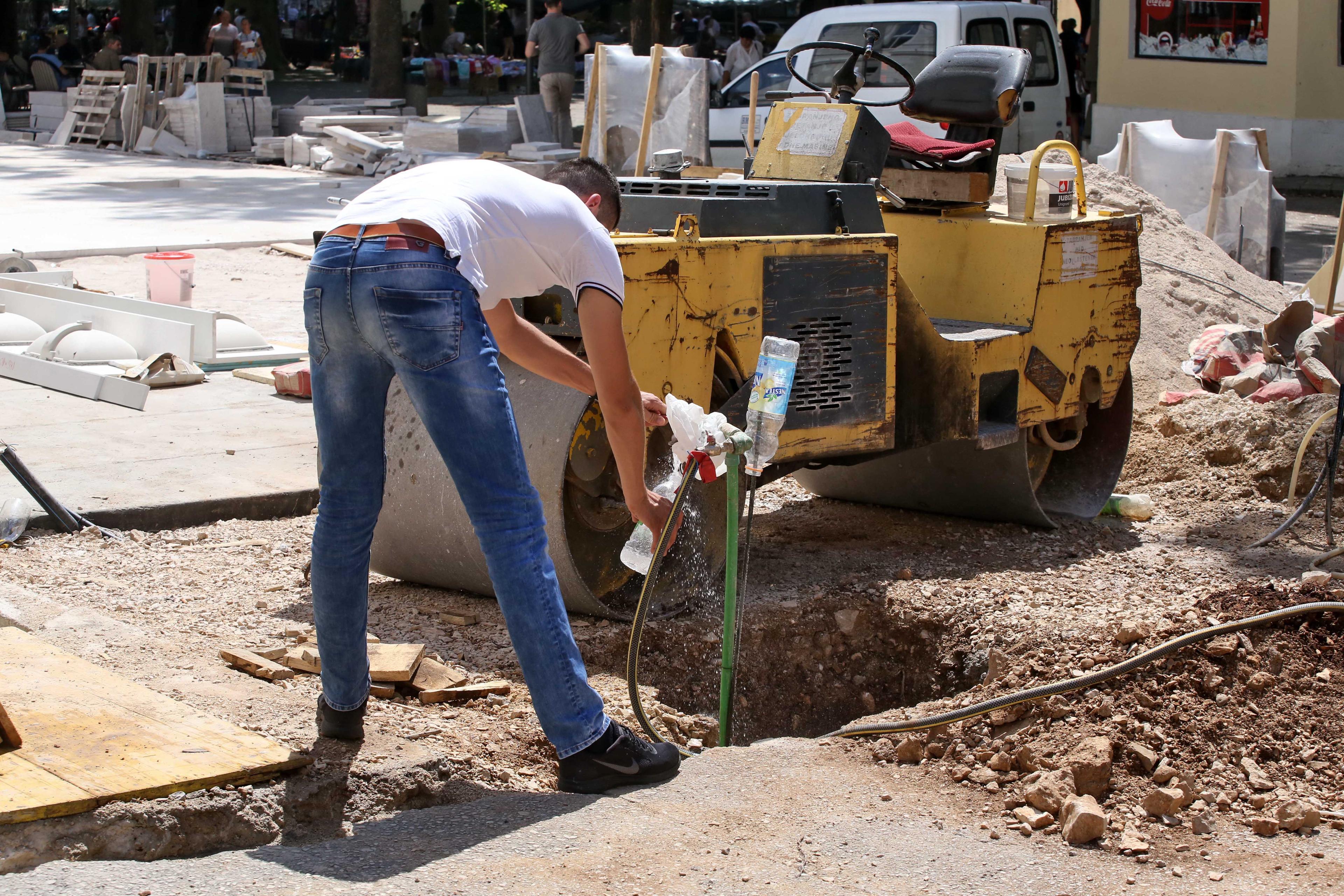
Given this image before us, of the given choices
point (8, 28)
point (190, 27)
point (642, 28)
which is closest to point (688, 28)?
point (190, 27)

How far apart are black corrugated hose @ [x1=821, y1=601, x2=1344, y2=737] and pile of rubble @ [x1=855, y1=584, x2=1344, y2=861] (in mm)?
39

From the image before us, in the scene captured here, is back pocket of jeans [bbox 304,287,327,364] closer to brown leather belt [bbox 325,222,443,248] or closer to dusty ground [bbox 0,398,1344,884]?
brown leather belt [bbox 325,222,443,248]

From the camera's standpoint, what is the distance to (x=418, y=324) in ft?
9.92

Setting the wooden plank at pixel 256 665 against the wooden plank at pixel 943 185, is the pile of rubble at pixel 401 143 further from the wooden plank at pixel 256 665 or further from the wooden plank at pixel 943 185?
the wooden plank at pixel 256 665

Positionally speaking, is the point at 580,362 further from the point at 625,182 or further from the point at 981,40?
the point at 981,40

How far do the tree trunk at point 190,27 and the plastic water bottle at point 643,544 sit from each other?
106ft

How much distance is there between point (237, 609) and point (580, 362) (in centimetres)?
195

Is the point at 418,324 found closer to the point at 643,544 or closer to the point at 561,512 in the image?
the point at 643,544

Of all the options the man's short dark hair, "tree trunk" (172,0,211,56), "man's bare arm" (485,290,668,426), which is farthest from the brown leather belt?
"tree trunk" (172,0,211,56)

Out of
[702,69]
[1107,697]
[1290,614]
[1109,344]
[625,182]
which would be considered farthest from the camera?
[702,69]

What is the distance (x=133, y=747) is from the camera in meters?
3.24

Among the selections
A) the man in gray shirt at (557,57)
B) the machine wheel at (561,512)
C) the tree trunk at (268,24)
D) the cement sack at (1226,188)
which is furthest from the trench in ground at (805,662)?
the tree trunk at (268,24)

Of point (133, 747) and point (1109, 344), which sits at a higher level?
point (1109, 344)

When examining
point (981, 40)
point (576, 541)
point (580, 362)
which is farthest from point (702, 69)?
point (580, 362)
